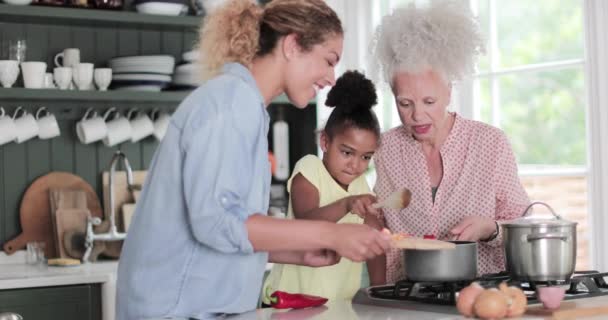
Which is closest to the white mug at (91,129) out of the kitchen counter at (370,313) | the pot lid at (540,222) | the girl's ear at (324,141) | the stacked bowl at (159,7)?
the stacked bowl at (159,7)

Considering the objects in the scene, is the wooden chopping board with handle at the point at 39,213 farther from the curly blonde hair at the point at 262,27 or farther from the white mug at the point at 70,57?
the curly blonde hair at the point at 262,27

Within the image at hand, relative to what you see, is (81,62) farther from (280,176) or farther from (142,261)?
(142,261)

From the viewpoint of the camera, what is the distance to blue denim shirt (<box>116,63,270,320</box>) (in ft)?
6.45

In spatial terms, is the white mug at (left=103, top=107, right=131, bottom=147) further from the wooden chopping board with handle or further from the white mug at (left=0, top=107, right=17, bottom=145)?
the white mug at (left=0, top=107, right=17, bottom=145)

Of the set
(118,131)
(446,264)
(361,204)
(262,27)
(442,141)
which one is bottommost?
(446,264)

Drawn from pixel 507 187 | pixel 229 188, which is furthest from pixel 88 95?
pixel 229 188

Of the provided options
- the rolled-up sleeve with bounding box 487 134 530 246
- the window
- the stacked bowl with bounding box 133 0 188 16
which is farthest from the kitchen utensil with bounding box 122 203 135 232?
the rolled-up sleeve with bounding box 487 134 530 246

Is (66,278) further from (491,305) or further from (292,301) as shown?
(491,305)

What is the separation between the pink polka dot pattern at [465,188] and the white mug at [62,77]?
1.96m

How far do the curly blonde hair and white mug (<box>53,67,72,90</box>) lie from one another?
219 cm

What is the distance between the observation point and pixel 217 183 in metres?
1.95

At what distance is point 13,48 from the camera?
4.29 metres

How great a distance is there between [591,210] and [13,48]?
8.41 feet

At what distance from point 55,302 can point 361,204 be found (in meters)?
1.66
